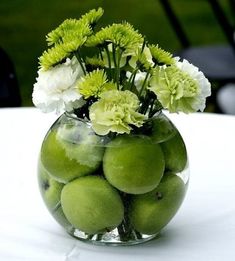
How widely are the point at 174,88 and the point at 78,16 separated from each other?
15.4ft

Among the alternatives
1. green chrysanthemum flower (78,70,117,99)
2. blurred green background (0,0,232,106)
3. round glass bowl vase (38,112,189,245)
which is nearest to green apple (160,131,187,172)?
round glass bowl vase (38,112,189,245)

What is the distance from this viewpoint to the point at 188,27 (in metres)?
5.62

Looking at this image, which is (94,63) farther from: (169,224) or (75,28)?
(169,224)

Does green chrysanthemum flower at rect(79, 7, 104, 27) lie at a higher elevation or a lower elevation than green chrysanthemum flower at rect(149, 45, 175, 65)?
higher

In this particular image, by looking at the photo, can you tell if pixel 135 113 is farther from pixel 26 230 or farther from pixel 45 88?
pixel 26 230

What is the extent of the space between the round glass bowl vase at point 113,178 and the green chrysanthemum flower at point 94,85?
5 cm

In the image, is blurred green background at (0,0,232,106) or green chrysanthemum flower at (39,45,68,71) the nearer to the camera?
green chrysanthemum flower at (39,45,68,71)

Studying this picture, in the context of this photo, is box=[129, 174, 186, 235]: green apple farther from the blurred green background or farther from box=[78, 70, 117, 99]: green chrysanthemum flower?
the blurred green background

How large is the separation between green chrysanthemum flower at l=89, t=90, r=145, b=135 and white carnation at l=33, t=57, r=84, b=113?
0.03 metres

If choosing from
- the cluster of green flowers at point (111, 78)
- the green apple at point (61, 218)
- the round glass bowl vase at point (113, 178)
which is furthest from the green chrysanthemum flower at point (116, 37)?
the green apple at point (61, 218)

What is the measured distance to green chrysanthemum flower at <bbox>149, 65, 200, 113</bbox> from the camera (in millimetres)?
1099

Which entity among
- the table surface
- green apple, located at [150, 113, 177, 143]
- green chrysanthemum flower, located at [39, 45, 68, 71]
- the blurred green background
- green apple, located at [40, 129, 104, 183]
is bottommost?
the blurred green background

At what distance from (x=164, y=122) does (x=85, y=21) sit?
0.55 feet

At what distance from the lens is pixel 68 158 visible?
3.68 ft
